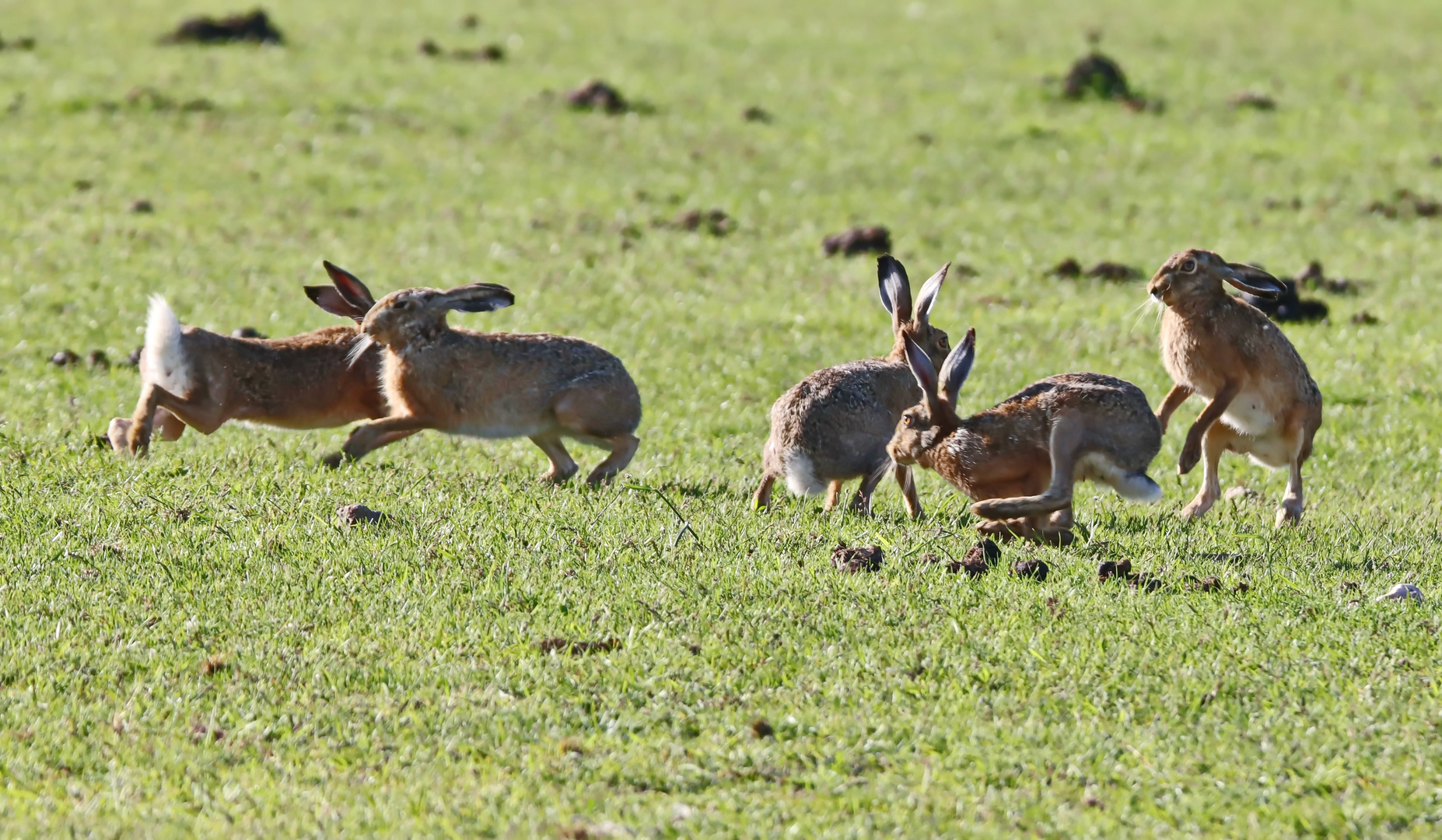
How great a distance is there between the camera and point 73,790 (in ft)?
17.0

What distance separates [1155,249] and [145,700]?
13.0m

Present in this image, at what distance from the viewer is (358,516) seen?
773 centimetres

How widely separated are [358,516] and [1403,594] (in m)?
4.51

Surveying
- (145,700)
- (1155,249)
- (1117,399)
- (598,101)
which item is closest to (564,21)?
(598,101)

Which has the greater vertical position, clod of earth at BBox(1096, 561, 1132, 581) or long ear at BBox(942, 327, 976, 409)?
long ear at BBox(942, 327, 976, 409)

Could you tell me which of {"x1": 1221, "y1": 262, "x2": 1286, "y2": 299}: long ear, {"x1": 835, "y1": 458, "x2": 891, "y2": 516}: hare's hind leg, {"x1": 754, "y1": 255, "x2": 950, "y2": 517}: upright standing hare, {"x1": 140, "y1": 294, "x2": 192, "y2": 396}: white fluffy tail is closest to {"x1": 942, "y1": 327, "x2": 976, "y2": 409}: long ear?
{"x1": 754, "y1": 255, "x2": 950, "y2": 517}: upright standing hare

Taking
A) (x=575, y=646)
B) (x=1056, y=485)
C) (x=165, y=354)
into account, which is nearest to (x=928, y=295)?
(x=1056, y=485)

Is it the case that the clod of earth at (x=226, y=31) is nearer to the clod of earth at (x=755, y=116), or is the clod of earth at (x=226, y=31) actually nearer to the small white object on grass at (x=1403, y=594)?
the clod of earth at (x=755, y=116)

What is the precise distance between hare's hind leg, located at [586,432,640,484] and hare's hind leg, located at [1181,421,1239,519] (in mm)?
3074

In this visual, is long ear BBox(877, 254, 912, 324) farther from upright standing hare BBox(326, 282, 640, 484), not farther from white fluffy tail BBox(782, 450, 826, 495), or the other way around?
upright standing hare BBox(326, 282, 640, 484)

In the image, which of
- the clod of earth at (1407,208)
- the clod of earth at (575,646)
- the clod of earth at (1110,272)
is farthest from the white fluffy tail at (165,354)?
the clod of earth at (1407,208)

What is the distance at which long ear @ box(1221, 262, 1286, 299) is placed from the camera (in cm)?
928

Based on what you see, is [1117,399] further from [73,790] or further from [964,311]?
[964,311]

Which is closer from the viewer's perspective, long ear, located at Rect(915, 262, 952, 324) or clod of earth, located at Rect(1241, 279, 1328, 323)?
long ear, located at Rect(915, 262, 952, 324)
